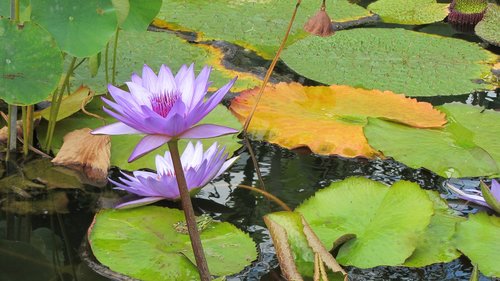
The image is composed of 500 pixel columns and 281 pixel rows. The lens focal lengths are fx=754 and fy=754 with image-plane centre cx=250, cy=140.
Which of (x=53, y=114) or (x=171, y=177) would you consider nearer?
(x=171, y=177)

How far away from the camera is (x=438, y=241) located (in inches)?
58.7

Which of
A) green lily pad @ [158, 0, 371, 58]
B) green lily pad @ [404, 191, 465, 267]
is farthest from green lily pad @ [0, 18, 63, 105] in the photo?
green lily pad @ [158, 0, 371, 58]

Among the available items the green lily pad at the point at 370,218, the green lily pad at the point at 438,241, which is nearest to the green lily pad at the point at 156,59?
the green lily pad at the point at 370,218

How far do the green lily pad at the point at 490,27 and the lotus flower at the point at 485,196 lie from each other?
1.52 metres

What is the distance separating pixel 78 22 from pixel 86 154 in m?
0.34

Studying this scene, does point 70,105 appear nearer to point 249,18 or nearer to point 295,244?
point 295,244

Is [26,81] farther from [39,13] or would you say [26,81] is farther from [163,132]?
[163,132]

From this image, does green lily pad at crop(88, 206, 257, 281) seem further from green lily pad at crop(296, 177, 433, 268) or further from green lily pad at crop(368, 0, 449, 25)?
green lily pad at crop(368, 0, 449, 25)

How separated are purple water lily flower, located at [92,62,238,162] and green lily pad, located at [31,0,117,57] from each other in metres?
0.49

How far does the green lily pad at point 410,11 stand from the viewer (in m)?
3.53

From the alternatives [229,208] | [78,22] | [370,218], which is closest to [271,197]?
[229,208]

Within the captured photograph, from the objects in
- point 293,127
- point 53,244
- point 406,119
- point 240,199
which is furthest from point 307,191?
point 53,244

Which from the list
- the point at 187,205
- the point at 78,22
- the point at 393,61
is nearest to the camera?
Answer: the point at 187,205

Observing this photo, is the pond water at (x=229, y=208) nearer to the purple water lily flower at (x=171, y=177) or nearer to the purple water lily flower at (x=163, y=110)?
the purple water lily flower at (x=171, y=177)
